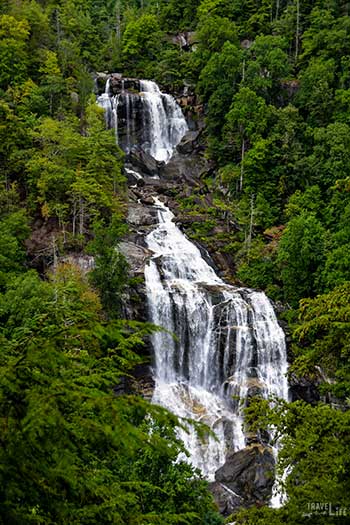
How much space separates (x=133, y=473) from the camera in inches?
439

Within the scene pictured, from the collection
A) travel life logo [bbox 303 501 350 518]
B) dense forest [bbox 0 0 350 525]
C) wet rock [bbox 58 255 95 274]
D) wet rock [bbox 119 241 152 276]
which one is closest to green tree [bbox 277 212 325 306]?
dense forest [bbox 0 0 350 525]

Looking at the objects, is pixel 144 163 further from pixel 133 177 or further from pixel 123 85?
pixel 123 85

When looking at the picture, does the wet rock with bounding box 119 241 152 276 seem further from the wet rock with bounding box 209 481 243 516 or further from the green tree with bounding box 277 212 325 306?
the wet rock with bounding box 209 481 243 516

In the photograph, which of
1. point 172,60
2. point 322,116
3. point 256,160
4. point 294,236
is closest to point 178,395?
point 294,236

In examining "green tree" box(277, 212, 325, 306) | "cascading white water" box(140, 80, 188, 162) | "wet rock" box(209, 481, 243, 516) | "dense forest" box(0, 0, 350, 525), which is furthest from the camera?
"cascading white water" box(140, 80, 188, 162)

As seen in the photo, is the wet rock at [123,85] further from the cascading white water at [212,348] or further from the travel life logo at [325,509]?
the travel life logo at [325,509]

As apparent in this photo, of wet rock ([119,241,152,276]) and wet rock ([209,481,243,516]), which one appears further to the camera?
wet rock ([119,241,152,276])

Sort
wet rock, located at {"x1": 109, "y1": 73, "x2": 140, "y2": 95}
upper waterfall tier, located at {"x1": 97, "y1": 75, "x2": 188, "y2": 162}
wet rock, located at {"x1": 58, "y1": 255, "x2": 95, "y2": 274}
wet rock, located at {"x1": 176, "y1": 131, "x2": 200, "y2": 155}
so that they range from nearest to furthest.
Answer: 1. wet rock, located at {"x1": 58, "y1": 255, "x2": 95, "y2": 274}
2. wet rock, located at {"x1": 176, "y1": 131, "x2": 200, "y2": 155}
3. upper waterfall tier, located at {"x1": 97, "y1": 75, "x2": 188, "y2": 162}
4. wet rock, located at {"x1": 109, "y1": 73, "x2": 140, "y2": 95}

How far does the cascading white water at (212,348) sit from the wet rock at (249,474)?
2.12m

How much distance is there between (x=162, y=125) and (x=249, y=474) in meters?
31.4

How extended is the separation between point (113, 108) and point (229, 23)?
46.8 ft

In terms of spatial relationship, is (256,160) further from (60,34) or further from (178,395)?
(60,34)

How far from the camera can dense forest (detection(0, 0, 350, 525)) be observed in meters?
3.80

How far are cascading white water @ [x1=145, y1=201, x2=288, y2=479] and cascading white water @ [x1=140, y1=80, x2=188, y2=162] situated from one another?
1822cm
